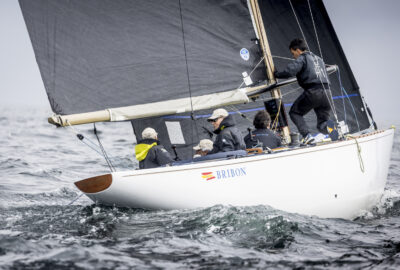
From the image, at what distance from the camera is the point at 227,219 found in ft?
14.3

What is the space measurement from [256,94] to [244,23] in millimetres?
986

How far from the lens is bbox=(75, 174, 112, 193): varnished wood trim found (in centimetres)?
453

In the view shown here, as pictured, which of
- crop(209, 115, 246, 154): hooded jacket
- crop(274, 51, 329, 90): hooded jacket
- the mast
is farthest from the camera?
the mast

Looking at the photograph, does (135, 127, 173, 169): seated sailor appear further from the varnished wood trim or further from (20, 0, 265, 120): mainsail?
the varnished wood trim

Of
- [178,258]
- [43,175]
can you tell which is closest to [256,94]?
[178,258]

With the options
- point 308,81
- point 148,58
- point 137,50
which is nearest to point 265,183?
point 308,81

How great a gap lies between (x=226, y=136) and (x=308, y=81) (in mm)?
1621

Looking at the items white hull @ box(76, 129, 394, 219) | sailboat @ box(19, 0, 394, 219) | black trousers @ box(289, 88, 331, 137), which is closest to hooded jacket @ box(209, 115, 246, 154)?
sailboat @ box(19, 0, 394, 219)

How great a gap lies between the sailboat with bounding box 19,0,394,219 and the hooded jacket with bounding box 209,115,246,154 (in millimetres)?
312

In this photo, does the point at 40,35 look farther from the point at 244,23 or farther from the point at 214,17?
the point at 244,23

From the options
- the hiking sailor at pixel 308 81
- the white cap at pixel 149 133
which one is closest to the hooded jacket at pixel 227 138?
the white cap at pixel 149 133

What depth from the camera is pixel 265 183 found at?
4898mm

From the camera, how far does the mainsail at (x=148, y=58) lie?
5.37 m

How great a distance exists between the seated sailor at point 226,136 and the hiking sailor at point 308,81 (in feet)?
4.04
